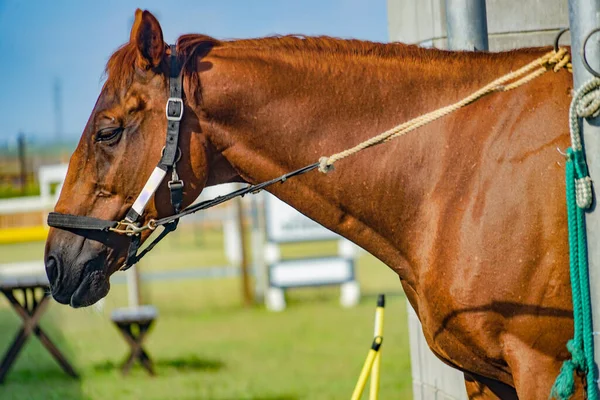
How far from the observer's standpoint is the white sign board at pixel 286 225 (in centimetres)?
1220

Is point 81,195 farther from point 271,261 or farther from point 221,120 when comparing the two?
point 271,261

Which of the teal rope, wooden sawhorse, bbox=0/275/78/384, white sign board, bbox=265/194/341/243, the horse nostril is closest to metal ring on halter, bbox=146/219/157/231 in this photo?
the horse nostril

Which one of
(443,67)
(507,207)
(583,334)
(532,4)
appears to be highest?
(532,4)

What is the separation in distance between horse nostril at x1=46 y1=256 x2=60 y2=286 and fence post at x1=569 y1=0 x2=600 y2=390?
1.92 m

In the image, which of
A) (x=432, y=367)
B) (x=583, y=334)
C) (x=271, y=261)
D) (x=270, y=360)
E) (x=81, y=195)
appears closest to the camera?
(x=583, y=334)

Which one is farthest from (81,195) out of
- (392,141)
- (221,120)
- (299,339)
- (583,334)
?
(299,339)

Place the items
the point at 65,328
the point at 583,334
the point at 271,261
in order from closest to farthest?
the point at 583,334 < the point at 65,328 < the point at 271,261

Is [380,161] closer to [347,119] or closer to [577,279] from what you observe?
[347,119]

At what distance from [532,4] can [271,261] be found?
8.14 metres

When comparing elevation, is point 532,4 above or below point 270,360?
above

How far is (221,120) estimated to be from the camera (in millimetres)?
3018

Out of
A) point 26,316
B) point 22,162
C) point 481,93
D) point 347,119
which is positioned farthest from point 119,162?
point 22,162

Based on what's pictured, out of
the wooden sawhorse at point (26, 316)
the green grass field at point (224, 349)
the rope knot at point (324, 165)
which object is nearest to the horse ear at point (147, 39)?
the rope knot at point (324, 165)

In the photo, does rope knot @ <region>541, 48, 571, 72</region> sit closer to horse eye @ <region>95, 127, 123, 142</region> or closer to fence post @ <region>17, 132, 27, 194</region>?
horse eye @ <region>95, 127, 123, 142</region>
